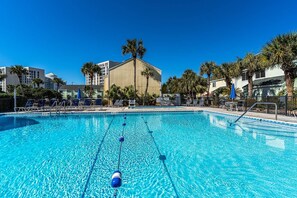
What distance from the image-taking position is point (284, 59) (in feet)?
44.6

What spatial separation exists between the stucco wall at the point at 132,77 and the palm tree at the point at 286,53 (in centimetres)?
1756

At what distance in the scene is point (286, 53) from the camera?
13469 millimetres

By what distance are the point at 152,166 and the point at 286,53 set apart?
1448 centimetres

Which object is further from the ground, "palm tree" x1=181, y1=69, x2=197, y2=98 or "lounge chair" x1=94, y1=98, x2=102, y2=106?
"palm tree" x1=181, y1=69, x2=197, y2=98

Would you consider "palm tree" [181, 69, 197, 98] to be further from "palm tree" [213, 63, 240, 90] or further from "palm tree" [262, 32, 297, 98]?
"palm tree" [262, 32, 297, 98]

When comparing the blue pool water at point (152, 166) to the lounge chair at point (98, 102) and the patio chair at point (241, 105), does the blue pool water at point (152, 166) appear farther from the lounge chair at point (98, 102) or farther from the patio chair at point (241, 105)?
the lounge chair at point (98, 102)

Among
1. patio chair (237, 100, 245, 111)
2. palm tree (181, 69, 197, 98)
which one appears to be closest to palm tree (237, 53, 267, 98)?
patio chair (237, 100, 245, 111)

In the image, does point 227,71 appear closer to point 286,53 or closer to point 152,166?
point 286,53

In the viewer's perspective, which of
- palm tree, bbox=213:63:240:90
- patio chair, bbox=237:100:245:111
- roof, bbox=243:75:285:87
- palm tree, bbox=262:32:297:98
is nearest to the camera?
palm tree, bbox=262:32:297:98

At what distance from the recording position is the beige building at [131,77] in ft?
93.6

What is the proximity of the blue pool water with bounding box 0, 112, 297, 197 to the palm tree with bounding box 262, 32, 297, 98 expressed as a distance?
8382 millimetres

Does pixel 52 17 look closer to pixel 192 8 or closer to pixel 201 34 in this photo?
pixel 192 8

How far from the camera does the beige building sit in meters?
28.5

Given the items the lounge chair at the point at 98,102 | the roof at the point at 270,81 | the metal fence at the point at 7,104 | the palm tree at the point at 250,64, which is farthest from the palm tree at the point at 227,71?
the metal fence at the point at 7,104
